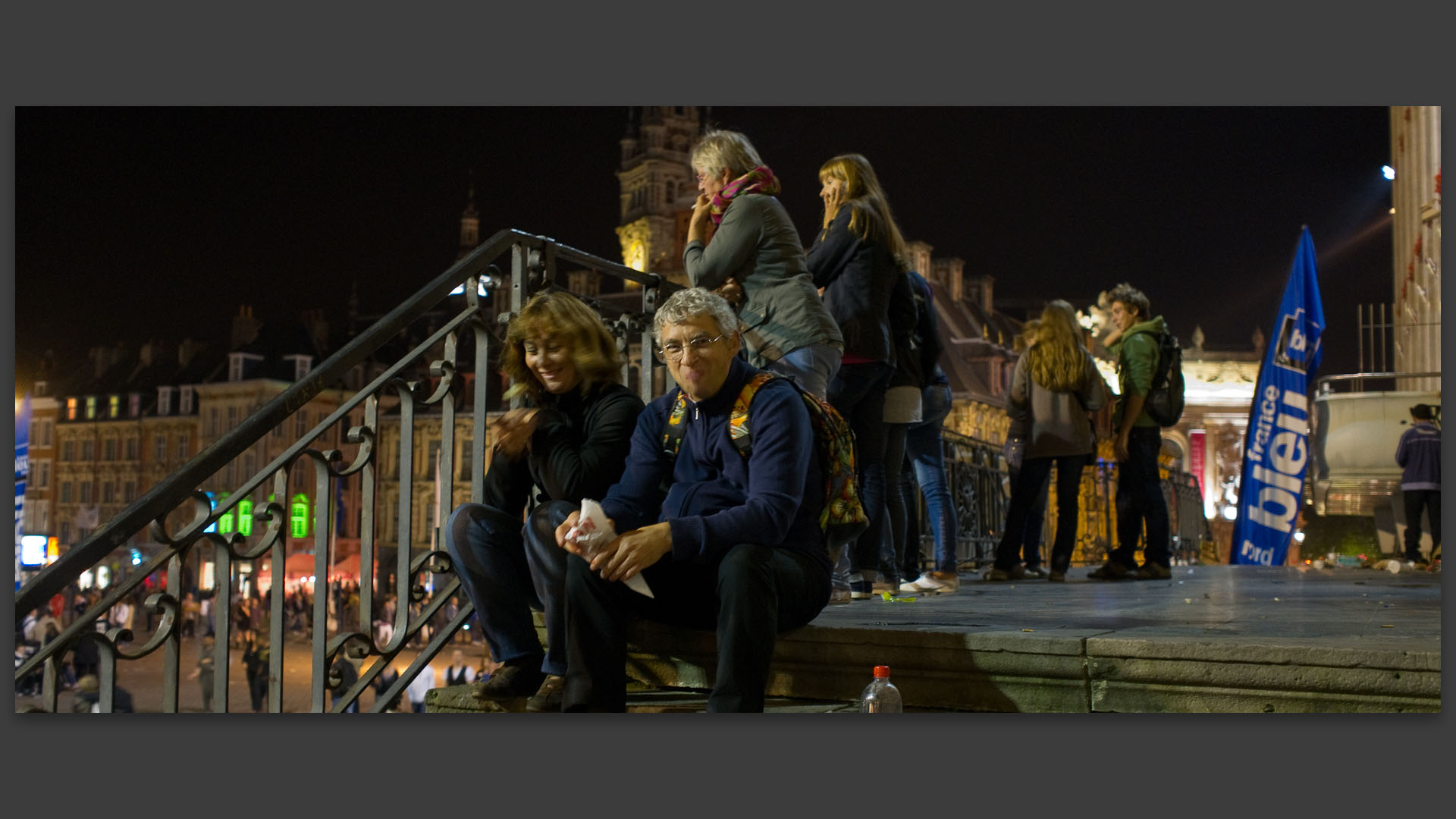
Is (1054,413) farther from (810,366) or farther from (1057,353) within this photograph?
(810,366)

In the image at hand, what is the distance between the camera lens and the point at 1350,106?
4254 mm

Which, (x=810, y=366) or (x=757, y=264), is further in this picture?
(x=757, y=264)

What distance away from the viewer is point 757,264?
3840mm

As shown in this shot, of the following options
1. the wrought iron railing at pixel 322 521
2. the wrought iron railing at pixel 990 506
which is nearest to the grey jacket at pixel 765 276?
the wrought iron railing at pixel 322 521

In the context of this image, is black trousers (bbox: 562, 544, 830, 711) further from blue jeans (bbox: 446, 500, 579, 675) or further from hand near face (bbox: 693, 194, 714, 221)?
hand near face (bbox: 693, 194, 714, 221)

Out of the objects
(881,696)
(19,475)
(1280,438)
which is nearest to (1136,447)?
(881,696)

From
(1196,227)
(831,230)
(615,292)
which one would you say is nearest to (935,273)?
(615,292)

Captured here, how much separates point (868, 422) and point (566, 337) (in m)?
Result: 1.41

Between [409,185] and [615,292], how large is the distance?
49.4ft

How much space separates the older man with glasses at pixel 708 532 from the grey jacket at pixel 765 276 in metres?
0.87

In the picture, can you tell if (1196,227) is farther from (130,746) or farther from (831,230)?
(130,746)

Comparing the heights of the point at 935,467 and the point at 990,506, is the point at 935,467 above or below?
above

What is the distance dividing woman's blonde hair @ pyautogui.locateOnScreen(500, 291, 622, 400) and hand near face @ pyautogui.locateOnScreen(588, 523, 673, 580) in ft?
2.04

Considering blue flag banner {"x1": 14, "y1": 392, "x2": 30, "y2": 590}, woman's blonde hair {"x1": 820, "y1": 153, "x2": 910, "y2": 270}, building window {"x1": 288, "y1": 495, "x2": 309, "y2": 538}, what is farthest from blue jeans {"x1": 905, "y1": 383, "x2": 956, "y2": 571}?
building window {"x1": 288, "y1": 495, "x2": 309, "y2": 538}
